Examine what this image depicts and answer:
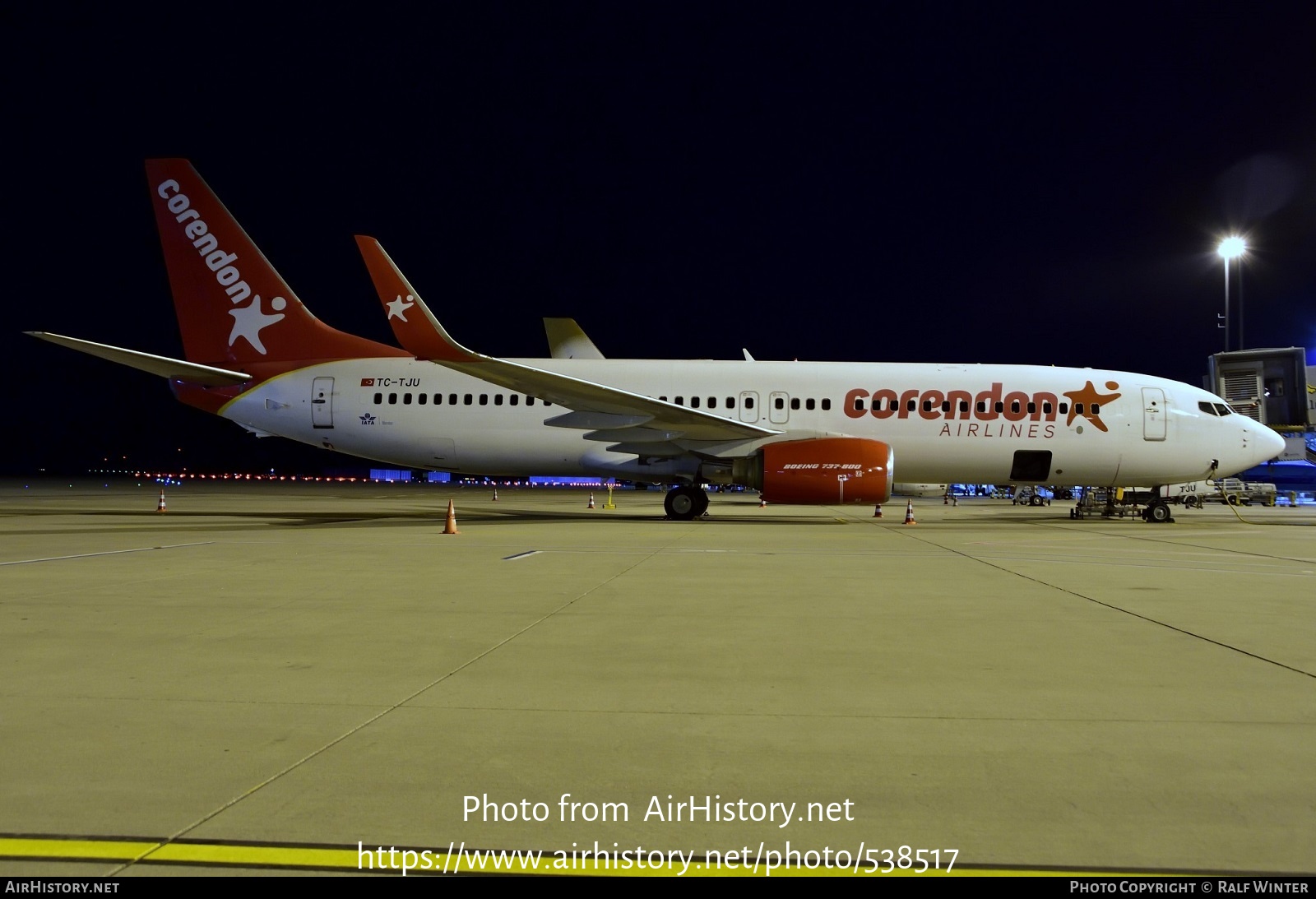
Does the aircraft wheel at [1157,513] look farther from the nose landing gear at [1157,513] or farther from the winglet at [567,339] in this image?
the winglet at [567,339]

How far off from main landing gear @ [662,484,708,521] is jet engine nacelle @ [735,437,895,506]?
1978mm

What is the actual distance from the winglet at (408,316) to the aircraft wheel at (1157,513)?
623 inches

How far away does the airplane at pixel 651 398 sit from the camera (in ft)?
60.0

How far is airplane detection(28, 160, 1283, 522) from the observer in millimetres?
18297

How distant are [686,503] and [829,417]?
3510 mm

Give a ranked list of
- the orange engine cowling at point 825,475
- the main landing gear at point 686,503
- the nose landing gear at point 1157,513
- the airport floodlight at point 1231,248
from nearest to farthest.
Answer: the orange engine cowling at point 825,475, the main landing gear at point 686,503, the nose landing gear at point 1157,513, the airport floodlight at point 1231,248

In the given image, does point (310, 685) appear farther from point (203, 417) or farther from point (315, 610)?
point (203, 417)

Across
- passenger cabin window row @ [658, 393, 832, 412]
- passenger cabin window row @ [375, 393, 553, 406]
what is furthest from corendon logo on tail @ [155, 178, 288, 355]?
passenger cabin window row @ [658, 393, 832, 412]

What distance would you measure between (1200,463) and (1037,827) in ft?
62.8

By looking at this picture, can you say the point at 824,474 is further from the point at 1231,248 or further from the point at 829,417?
the point at 1231,248

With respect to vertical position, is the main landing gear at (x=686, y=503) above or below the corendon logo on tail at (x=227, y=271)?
below

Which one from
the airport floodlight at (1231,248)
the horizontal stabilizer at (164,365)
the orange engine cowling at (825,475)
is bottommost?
the orange engine cowling at (825,475)

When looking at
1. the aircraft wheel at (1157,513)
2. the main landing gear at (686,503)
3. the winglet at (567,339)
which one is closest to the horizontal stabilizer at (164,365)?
the main landing gear at (686,503)

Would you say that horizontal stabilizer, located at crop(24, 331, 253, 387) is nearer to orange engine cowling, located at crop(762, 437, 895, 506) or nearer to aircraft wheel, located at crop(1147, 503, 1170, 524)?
orange engine cowling, located at crop(762, 437, 895, 506)
